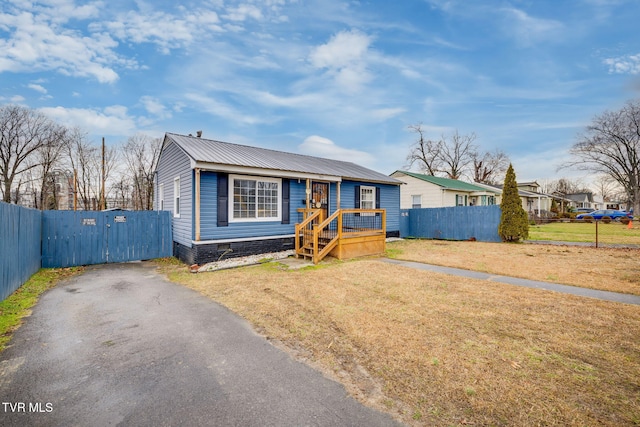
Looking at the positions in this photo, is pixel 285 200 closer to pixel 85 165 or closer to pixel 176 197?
pixel 176 197

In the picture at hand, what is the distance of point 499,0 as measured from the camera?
943 cm

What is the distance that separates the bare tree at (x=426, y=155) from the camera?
126ft

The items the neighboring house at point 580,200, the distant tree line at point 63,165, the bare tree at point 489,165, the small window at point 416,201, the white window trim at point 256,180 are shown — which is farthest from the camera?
the neighboring house at point 580,200

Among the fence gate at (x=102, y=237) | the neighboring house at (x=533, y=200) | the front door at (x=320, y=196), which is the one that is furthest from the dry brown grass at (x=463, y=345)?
the neighboring house at (x=533, y=200)

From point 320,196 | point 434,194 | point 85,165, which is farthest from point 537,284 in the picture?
point 85,165

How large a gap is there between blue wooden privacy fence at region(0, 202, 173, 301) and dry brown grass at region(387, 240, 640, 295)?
28.4 ft


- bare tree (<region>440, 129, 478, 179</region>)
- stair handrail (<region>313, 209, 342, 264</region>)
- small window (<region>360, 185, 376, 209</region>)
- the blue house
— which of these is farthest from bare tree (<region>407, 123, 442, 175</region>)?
stair handrail (<region>313, 209, 342, 264</region>)

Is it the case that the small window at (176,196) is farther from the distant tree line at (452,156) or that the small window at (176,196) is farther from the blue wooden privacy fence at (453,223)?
the distant tree line at (452,156)

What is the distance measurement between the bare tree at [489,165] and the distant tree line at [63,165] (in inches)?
1610

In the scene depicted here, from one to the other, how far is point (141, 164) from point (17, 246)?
81.6 ft

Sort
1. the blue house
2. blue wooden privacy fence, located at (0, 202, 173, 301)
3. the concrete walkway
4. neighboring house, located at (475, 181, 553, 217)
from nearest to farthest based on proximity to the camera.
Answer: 1. the concrete walkway
2. blue wooden privacy fence, located at (0, 202, 173, 301)
3. the blue house
4. neighboring house, located at (475, 181, 553, 217)

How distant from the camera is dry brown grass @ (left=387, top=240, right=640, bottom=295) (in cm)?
616

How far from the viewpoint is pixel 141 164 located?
27250 mm

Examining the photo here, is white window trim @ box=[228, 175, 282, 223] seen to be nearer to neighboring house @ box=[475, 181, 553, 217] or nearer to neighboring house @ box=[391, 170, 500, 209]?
neighboring house @ box=[391, 170, 500, 209]
